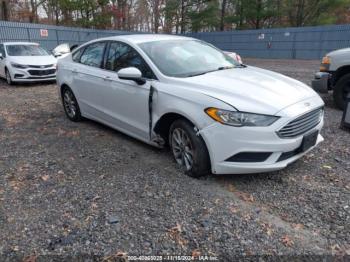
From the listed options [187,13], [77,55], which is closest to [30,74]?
[77,55]

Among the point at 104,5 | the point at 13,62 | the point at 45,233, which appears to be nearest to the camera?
the point at 45,233

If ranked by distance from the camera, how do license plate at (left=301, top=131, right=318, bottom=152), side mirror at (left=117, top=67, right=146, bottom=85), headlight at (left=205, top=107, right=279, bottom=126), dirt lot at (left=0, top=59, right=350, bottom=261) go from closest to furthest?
1. dirt lot at (left=0, top=59, right=350, bottom=261)
2. headlight at (left=205, top=107, right=279, bottom=126)
3. license plate at (left=301, top=131, right=318, bottom=152)
4. side mirror at (left=117, top=67, right=146, bottom=85)

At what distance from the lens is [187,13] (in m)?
35.8

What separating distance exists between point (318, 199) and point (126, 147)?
2667mm

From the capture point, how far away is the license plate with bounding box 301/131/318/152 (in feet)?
10.5

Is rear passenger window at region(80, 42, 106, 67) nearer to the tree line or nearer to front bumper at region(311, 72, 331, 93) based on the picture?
front bumper at region(311, 72, 331, 93)

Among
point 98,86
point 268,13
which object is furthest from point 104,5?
point 98,86

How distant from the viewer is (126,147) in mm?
4504

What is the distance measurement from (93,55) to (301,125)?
3.47 metres

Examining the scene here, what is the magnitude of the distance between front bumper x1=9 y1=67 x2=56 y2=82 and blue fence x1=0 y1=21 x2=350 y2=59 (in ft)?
26.1

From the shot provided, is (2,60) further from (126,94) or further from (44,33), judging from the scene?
(44,33)

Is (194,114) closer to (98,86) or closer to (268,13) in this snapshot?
(98,86)

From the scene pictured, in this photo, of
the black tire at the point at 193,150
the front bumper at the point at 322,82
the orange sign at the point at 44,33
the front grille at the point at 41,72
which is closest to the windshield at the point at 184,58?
the black tire at the point at 193,150

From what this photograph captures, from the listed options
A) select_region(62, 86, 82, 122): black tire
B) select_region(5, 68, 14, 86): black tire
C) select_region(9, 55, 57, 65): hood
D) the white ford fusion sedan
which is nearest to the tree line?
select_region(5, 68, 14, 86): black tire
